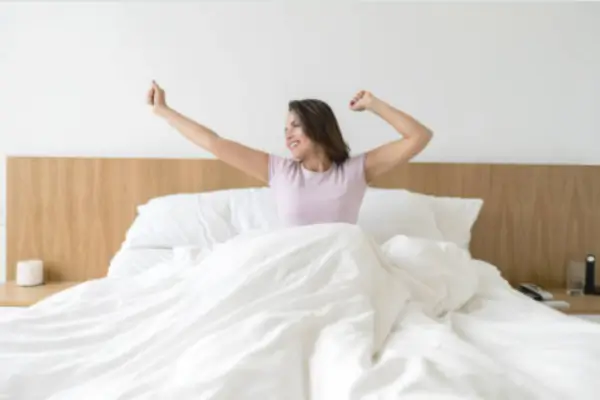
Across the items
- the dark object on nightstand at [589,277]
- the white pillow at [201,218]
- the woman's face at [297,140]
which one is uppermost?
the woman's face at [297,140]

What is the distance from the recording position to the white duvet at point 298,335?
96cm

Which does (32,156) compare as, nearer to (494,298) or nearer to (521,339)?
(494,298)

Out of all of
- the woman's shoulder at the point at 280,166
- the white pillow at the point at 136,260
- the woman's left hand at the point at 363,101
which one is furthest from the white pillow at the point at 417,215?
the white pillow at the point at 136,260

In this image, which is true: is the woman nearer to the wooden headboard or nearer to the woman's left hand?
the woman's left hand

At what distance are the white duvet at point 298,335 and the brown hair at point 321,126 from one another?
0.49 m

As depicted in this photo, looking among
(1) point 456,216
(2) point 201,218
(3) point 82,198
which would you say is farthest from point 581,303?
(3) point 82,198

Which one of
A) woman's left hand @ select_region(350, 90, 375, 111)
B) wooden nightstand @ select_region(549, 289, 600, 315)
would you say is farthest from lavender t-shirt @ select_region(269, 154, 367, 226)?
wooden nightstand @ select_region(549, 289, 600, 315)

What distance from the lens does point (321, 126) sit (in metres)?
1.93

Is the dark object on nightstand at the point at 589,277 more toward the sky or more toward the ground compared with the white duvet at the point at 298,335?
more toward the ground

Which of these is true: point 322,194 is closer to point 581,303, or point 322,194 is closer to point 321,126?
point 321,126

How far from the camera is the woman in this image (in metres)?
1.89

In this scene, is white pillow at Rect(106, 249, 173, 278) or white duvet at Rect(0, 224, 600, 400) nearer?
white duvet at Rect(0, 224, 600, 400)

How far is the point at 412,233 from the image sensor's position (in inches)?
86.5

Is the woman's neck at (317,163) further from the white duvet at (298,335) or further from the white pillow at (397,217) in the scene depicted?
the white duvet at (298,335)
